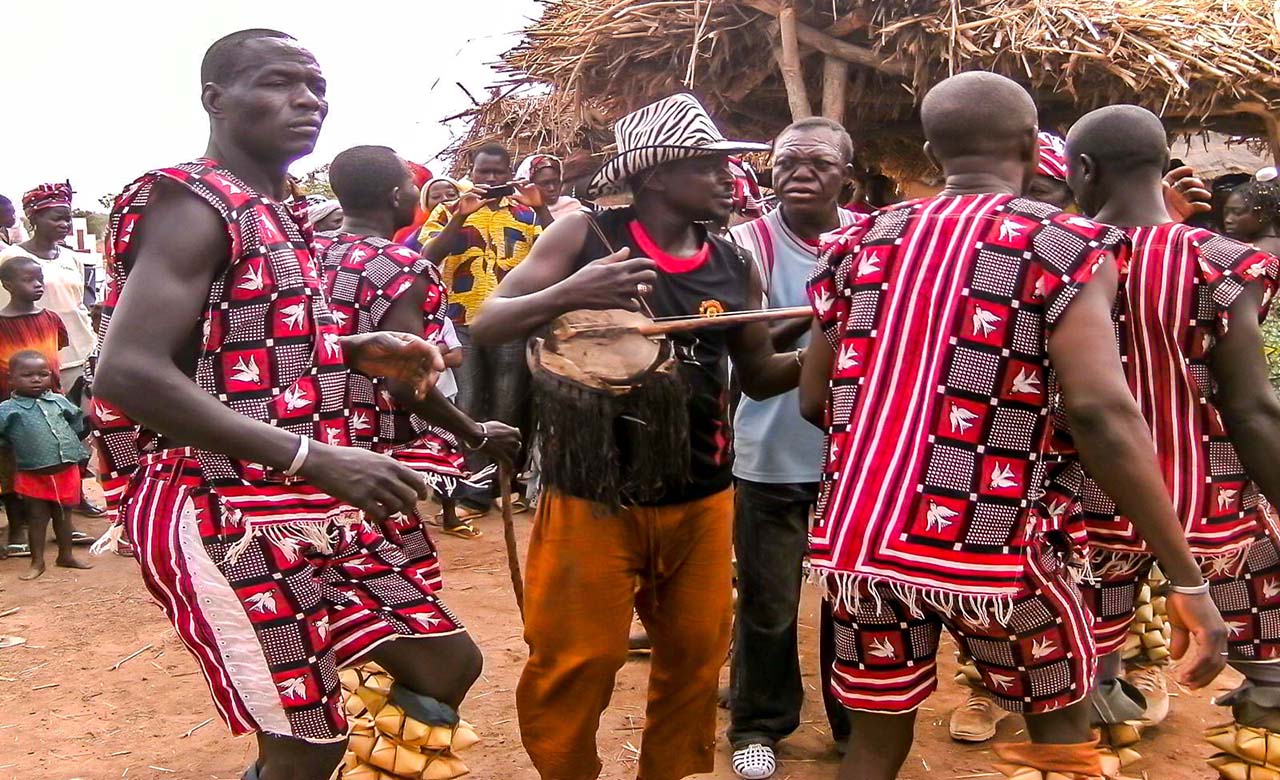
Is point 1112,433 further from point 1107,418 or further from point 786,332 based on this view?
point 786,332

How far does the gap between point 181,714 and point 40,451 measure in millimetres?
2711

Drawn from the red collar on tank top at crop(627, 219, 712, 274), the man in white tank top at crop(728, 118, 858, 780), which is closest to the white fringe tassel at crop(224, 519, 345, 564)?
the red collar on tank top at crop(627, 219, 712, 274)

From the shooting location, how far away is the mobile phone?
6101 mm

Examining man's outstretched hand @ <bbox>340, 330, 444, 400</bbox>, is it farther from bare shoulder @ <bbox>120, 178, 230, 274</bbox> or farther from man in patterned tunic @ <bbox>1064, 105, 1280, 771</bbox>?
man in patterned tunic @ <bbox>1064, 105, 1280, 771</bbox>

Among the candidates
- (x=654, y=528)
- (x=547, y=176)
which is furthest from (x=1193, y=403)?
(x=547, y=176)

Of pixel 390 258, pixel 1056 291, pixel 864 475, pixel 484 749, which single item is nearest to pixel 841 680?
pixel 864 475

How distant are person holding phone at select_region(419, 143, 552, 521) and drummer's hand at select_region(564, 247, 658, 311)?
156 inches

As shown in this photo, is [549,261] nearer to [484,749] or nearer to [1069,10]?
[484,749]

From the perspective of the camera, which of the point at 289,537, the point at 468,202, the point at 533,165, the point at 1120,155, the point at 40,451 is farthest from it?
the point at 533,165

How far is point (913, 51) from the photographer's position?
6500mm

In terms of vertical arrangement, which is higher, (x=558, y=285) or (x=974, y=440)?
(x=558, y=285)

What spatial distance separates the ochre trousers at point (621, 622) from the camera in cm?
263

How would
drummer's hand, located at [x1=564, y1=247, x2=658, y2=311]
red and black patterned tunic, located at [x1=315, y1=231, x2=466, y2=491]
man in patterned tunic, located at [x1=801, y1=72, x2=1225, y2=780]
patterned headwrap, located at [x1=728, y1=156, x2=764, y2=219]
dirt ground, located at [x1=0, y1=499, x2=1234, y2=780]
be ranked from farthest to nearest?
patterned headwrap, located at [x1=728, y1=156, x2=764, y2=219] → dirt ground, located at [x1=0, y1=499, x2=1234, y2=780] → red and black patterned tunic, located at [x1=315, y1=231, x2=466, y2=491] → drummer's hand, located at [x1=564, y1=247, x2=658, y2=311] → man in patterned tunic, located at [x1=801, y1=72, x2=1225, y2=780]

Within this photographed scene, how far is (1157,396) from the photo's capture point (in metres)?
2.65
